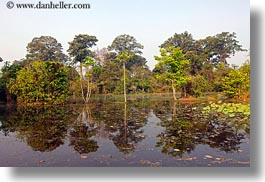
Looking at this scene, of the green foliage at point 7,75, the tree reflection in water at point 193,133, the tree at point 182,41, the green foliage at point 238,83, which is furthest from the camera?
the green foliage at point 7,75

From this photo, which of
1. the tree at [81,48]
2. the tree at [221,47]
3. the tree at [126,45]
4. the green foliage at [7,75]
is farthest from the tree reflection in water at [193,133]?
the green foliage at [7,75]

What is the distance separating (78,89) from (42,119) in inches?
29.2

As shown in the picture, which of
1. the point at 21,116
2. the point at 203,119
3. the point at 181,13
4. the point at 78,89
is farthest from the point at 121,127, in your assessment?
the point at 181,13

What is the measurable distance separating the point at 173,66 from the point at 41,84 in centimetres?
205

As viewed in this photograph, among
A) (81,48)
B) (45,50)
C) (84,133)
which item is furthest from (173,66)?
(45,50)

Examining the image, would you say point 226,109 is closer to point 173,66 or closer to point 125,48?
point 173,66

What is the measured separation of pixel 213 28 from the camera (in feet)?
12.1

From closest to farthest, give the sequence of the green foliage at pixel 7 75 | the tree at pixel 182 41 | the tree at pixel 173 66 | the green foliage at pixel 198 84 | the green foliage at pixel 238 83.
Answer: the green foliage at pixel 238 83 < the tree at pixel 182 41 < the green foliage at pixel 7 75 < the tree at pixel 173 66 < the green foliage at pixel 198 84

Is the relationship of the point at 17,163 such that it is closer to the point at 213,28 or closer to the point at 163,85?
the point at 163,85

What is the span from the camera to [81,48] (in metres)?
3.83

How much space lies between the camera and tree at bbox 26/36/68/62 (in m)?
3.69

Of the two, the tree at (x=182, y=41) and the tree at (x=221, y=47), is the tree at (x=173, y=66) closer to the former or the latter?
the tree at (x=182, y=41)

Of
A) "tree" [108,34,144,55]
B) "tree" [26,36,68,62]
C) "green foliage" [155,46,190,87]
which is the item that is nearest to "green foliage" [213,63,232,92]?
"green foliage" [155,46,190,87]

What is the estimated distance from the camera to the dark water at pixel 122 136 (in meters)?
3.23
